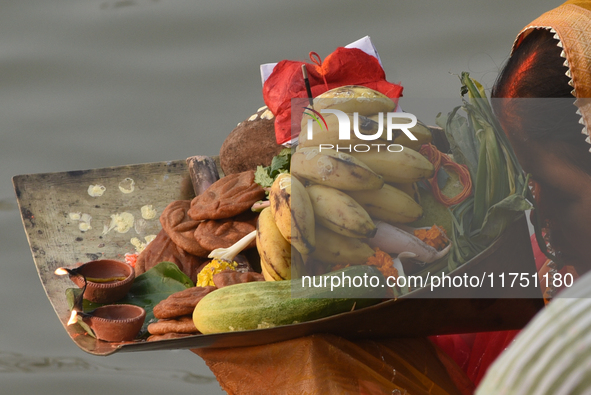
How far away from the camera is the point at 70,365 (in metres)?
2.12

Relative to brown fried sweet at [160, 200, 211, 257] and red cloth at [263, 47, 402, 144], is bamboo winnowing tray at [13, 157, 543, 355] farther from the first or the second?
red cloth at [263, 47, 402, 144]

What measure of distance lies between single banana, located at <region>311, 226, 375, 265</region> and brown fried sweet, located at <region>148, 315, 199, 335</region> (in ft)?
0.89

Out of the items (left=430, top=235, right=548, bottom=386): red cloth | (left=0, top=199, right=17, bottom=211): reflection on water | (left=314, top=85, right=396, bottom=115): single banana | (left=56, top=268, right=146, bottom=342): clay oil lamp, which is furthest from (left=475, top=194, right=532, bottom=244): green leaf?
(left=0, top=199, right=17, bottom=211): reflection on water

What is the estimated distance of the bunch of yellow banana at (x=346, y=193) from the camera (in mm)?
737

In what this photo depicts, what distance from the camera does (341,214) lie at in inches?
28.9

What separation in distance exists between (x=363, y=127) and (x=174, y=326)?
440 millimetres

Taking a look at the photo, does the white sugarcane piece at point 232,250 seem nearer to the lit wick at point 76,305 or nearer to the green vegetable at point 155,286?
the green vegetable at point 155,286

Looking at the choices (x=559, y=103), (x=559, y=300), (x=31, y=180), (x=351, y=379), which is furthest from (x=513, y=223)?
(x=31, y=180)

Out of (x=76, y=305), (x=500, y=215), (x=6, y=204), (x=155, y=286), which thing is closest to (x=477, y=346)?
(x=500, y=215)

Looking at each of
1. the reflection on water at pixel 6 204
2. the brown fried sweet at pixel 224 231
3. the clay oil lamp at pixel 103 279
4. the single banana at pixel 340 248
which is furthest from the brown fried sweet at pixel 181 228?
the reflection on water at pixel 6 204

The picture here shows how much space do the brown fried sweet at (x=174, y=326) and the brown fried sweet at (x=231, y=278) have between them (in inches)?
2.9

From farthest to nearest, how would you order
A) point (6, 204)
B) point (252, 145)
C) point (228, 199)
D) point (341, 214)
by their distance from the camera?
point (6, 204), point (252, 145), point (228, 199), point (341, 214)

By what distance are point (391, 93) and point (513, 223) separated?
0.40m

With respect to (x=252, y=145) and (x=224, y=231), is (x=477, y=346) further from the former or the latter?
(x=252, y=145)
